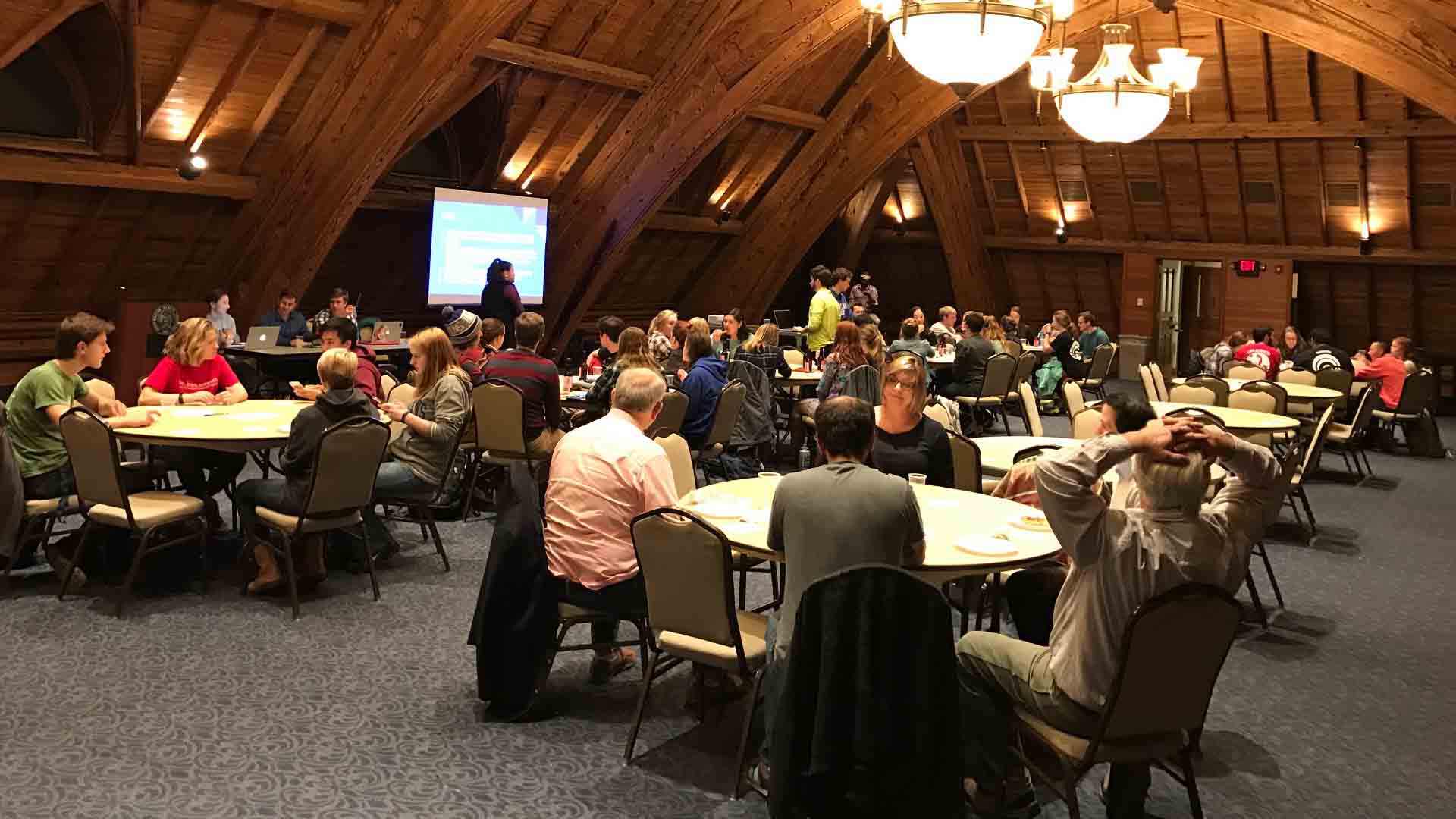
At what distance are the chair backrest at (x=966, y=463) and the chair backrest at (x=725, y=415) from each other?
2619 mm

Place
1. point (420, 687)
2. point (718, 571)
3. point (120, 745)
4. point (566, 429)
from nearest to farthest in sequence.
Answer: point (718, 571)
point (120, 745)
point (420, 687)
point (566, 429)

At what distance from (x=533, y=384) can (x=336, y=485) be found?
191 cm

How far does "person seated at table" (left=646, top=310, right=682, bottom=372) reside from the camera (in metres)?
9.05

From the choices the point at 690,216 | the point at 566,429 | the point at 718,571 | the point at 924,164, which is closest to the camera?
the point at 718,571

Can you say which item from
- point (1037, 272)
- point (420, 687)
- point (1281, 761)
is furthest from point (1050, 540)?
point (1037, 272)

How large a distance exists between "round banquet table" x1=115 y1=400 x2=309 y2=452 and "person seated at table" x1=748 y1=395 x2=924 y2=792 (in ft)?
10.2

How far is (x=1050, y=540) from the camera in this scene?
4.09 meters

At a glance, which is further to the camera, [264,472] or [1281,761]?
[264,472]

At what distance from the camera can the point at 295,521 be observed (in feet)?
18.1

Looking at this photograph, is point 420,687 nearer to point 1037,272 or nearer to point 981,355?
point 981,355

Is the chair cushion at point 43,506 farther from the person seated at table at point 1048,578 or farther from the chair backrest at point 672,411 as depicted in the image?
the person seated at table at point 1048,578

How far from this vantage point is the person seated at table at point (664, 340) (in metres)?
9.05

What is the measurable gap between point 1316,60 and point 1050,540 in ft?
42.3

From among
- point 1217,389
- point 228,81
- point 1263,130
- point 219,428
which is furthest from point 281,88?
point 1263,130
